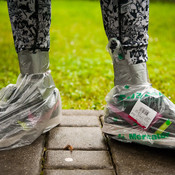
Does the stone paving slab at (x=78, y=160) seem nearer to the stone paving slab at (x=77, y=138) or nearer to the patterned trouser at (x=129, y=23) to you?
the stone paving slab at (x=77, y=138)

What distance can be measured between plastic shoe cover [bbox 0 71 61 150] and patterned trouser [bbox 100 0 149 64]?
0.47 m

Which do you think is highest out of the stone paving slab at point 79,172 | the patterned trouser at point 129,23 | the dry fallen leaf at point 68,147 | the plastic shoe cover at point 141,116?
the patterned trouser at point 129,23

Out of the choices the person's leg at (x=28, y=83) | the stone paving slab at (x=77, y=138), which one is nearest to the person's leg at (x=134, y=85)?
the stone paving slab at (x=77, y=138)

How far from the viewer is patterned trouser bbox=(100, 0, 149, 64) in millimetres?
1306

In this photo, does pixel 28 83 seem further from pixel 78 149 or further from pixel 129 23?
pixel 129 23

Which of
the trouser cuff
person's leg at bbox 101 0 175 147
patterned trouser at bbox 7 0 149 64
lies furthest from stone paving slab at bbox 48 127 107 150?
patterned trouser at bbox 7 0 149 64

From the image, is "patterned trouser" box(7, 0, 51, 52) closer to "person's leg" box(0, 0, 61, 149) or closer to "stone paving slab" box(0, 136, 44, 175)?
"person's leg" box(0, 0, 61, 149)

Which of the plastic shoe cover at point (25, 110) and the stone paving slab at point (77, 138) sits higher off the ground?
the plastic shoe cover at point (25, 110)

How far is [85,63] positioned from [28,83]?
197 centimetres

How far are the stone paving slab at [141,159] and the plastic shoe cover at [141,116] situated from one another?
5 cm

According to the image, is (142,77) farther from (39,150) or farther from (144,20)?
(39,150)

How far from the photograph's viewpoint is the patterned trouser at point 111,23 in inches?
51.7

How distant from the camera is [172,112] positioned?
1337mm

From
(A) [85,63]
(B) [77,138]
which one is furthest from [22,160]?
(A) [85,63]
